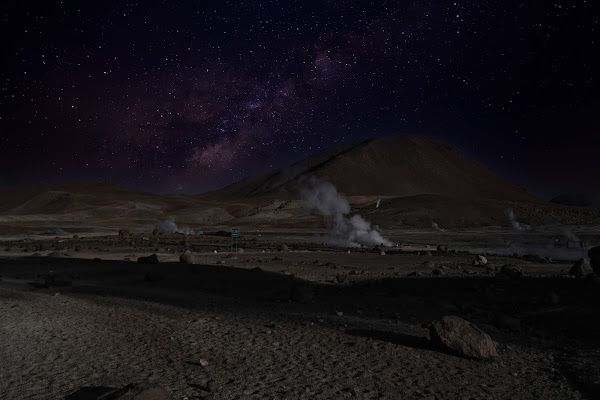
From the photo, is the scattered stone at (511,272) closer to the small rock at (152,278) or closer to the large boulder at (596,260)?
the large boulder at (596,260)

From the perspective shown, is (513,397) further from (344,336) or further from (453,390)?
(344,336)

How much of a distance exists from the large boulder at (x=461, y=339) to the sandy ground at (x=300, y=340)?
0.65 ft

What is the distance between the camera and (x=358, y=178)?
19800 centimetres

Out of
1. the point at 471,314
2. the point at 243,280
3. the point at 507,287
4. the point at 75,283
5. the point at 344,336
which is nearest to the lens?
the point at 344,336

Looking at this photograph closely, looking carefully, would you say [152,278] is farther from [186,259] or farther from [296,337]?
[296,337]

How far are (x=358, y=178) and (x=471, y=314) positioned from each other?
188039 mm

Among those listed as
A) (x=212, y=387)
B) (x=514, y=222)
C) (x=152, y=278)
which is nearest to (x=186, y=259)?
(x=152, y=278)

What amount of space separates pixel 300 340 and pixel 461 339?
3.18 meters

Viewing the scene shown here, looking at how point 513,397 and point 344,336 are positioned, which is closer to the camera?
point 513,397

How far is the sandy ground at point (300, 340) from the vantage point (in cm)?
648

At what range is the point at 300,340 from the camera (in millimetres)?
8930

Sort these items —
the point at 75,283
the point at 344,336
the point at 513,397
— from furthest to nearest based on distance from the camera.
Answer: the point at 75,283
the point at 344,336
the point at 513,397

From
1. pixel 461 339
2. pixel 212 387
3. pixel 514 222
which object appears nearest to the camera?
pixel 212 387

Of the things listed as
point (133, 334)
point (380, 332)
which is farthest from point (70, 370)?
point (380, 332)
